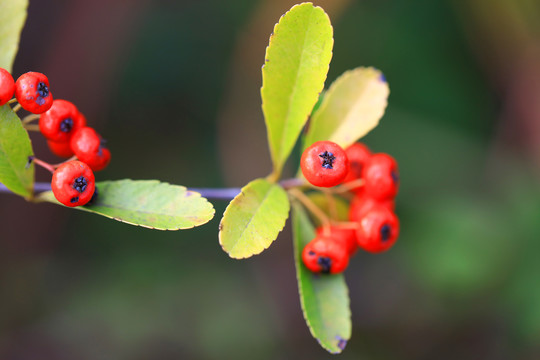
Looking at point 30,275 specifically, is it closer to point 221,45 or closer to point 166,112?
point 166,112

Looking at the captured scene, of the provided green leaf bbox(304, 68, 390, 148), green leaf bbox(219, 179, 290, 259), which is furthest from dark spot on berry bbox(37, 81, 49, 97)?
green leaf bbox(304, 68, 390, 148)

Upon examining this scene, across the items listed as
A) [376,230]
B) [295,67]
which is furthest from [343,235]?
[295,67]

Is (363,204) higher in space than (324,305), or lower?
higher

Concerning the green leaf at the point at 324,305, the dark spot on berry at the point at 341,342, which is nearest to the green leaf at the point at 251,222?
the green leaf at the point at 324,305

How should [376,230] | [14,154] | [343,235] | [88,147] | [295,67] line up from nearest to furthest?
1. [14,154]
2. [88,147]
3. [295,67]
4. [376,230]
5. [343,235]

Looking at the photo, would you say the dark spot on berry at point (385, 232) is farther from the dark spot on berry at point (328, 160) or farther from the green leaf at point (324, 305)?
the dark spot on berry at point (328, 160)

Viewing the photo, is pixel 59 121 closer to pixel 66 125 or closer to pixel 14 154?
pixel 66 125

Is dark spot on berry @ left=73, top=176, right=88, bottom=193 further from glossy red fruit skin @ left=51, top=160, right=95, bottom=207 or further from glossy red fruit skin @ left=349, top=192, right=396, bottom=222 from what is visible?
glossy red fruit skin @ left=349, top=192, right=396, bottom=222
